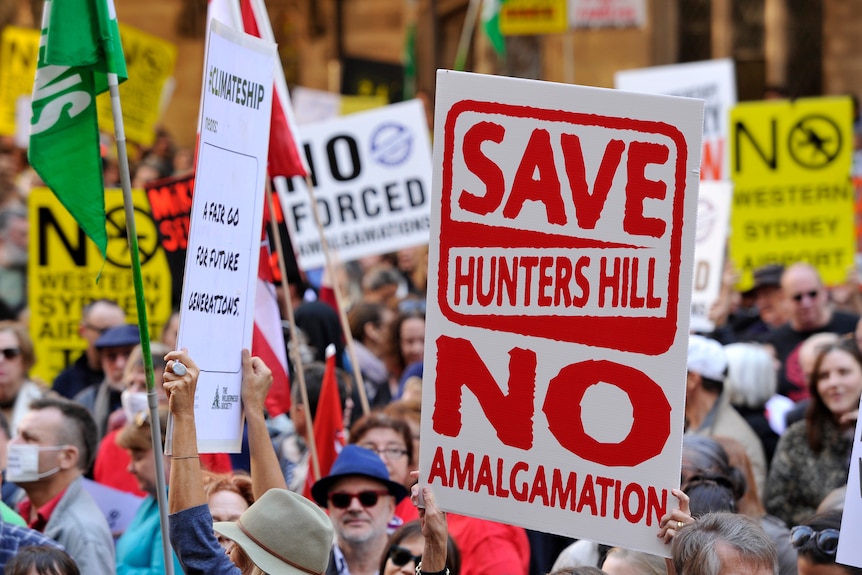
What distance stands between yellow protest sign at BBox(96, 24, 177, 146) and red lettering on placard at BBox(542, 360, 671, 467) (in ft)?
31.7

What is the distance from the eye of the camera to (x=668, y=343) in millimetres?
3893

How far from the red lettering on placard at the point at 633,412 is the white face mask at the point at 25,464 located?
2237mm

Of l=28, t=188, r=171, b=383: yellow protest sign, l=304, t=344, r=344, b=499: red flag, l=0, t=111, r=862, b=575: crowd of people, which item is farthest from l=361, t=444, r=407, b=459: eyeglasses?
l=28, t=188, r=171, b=383: yellow protest sign

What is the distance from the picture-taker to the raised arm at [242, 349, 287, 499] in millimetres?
4410

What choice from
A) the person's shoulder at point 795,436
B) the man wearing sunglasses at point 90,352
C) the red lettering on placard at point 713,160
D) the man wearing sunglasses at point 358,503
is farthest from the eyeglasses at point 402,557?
the red lettering on placard at point 713,160

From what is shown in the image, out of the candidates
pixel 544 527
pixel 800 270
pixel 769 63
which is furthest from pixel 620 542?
pixel 769 63

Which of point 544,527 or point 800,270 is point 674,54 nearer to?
point 800,270

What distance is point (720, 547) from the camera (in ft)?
11.6

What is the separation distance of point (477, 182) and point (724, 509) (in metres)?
1.43

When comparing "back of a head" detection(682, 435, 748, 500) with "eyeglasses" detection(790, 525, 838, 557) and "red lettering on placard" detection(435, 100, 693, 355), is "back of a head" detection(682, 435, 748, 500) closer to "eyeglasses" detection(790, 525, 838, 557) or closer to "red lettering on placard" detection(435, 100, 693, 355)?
"eyeglasses" detection(790, 525, 838, 557)

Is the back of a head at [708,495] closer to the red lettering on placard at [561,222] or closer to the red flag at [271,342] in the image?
the red lettering on placard at [561,222]

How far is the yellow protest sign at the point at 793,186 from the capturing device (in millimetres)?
9797

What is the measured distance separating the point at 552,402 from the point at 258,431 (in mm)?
897

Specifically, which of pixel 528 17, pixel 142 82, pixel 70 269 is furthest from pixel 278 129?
pixel 528 17
